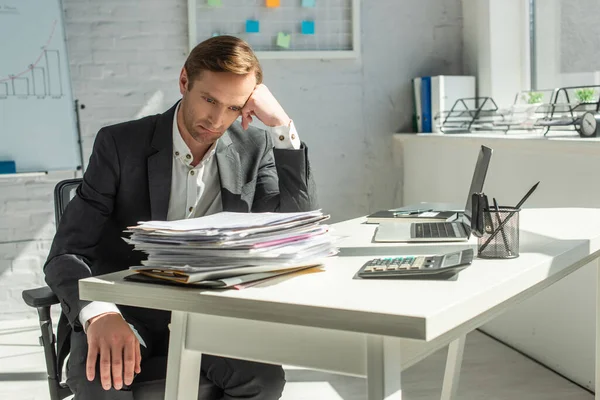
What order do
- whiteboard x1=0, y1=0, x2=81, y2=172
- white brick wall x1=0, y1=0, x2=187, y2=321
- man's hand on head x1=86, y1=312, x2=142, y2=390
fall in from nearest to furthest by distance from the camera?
man's hand on head x1=86, y1=312, x2=142, y2=390, whiteboard x1=0, y1=0, x2=81, y2=172, white brick wall x1=0, y1=0, x2=187, y2=321

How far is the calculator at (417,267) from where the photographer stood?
4.14 ft

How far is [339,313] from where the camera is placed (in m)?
1.08

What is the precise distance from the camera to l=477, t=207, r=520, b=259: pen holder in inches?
56.7

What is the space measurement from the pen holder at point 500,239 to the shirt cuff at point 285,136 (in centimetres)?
57

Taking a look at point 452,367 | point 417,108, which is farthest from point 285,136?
point 417,108

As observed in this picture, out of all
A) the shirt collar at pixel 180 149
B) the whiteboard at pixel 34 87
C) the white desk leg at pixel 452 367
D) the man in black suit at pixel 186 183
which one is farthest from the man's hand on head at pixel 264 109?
the whiteboard at pixel 34 87

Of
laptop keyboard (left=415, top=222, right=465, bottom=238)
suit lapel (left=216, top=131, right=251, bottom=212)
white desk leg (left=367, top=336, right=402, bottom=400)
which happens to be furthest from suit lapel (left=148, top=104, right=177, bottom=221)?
Answer: white desk leg (left=367, top=336, right=402, bottom=400)

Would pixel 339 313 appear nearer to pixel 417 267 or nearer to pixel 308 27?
pixel 417 267

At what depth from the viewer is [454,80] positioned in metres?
3.94

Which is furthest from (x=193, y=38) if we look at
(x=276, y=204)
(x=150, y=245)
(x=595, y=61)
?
(x=150, y=245)

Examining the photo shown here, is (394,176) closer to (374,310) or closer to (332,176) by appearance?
(332,176)

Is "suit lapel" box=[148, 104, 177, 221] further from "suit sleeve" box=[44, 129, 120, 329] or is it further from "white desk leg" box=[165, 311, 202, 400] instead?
"white desk leg" box=[165, 311, 202, 400]

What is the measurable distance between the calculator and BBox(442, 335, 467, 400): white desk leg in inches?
34.7

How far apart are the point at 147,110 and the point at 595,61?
2103mm
